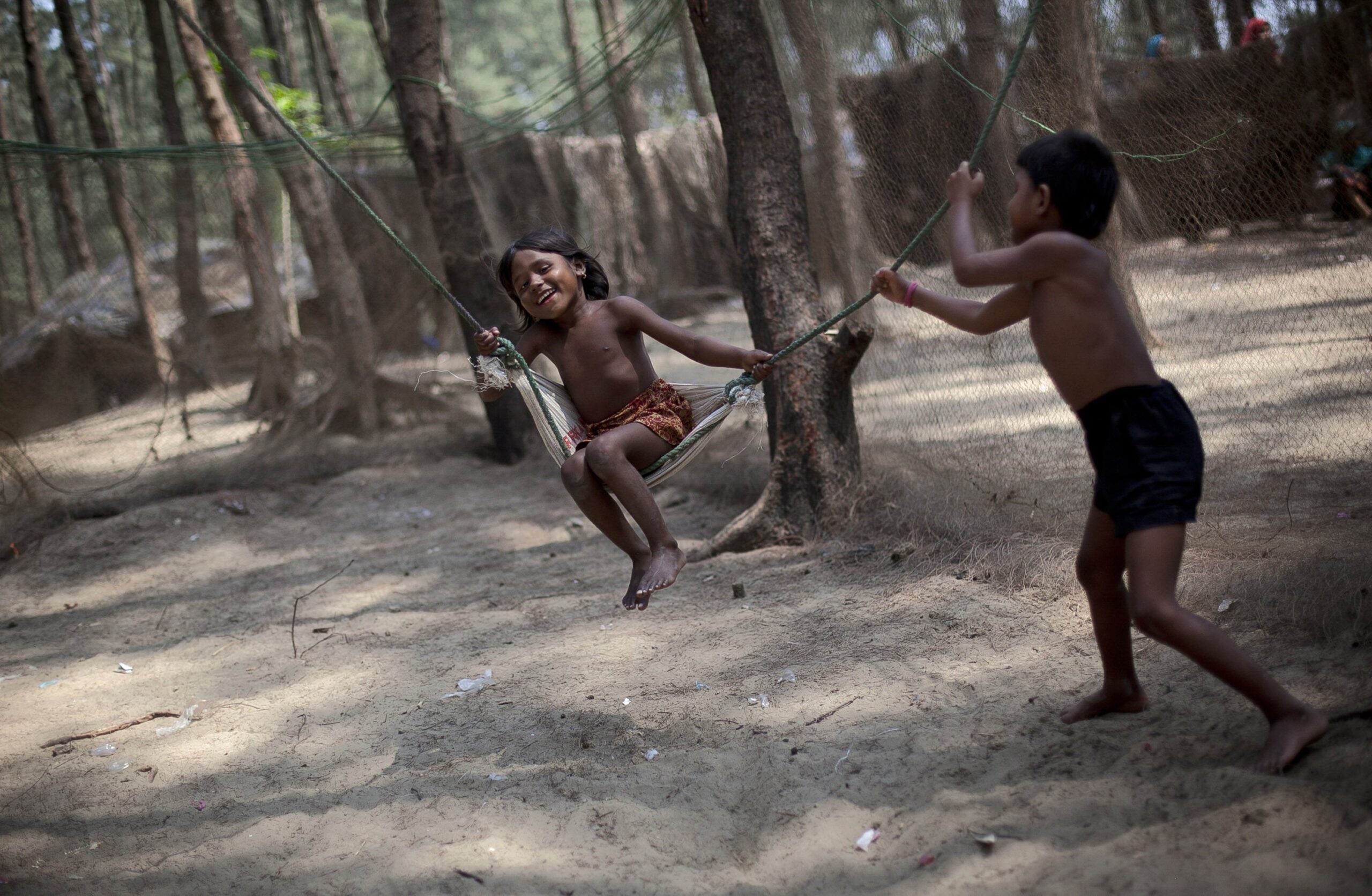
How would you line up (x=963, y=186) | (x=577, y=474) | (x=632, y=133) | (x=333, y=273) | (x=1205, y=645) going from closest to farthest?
1. (x=1205, y=645)
2. (x=963, y=186)
3. (x=577, y=474)
4. (x=333, y=273)
5. (x=632, y=133)

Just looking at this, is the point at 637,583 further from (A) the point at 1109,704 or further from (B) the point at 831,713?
(A) the point at 1109,704

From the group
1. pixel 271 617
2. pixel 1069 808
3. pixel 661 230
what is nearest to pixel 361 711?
pixel 271 617

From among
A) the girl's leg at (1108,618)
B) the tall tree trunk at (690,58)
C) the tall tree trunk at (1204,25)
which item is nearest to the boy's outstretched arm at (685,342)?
the girl's leg at (1108,618)

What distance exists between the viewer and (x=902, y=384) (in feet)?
12.9

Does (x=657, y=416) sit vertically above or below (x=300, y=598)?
Answer: above

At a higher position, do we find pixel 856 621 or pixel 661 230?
pixel 661 230

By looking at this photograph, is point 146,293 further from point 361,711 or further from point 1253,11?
point 1253,11

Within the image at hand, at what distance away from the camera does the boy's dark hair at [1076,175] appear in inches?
78.5

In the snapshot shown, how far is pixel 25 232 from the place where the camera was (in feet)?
18.9

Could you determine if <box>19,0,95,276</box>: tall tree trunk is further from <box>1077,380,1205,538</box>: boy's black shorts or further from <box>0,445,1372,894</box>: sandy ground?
<box>1077,380,1205,538</box>: boy's black shorts

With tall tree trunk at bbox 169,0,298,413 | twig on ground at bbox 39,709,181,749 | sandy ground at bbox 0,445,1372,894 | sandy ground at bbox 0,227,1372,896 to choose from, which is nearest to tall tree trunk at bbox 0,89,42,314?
tall tree trunk at bbox 169,0,298,413

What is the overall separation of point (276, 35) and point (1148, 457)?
49.0 feet

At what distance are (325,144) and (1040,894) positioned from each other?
6.23m

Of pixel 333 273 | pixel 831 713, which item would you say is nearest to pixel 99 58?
pixel 333 273
